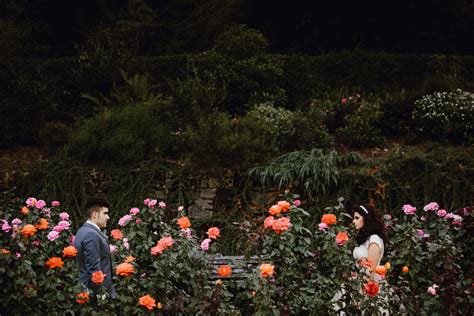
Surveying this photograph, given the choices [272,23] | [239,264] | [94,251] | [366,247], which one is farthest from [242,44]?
[94,251]

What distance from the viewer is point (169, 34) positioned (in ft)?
49.4

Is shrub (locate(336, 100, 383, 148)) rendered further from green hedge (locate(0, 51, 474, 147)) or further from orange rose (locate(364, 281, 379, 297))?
orange rose (locate(364, 281, 379, 297))

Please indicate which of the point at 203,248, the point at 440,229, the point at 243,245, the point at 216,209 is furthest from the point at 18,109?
the point at 440,229

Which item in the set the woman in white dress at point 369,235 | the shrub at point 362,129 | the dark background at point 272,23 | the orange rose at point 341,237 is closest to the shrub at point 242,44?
the shrub at point 362,129

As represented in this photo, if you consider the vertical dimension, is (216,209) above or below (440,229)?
below

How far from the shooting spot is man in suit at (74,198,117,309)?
420 centimetres

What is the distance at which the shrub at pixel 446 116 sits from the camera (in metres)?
8.74

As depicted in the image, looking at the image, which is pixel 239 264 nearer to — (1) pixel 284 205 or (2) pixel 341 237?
(1) pixel 284 205

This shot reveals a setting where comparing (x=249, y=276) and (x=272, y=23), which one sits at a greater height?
(x=249, y=276)

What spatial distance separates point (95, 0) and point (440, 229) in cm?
1119

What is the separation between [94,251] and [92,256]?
4cm

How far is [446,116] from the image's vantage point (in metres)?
8.85

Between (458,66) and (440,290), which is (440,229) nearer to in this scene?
(440,290)

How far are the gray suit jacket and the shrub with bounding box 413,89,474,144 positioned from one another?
19.9ft
